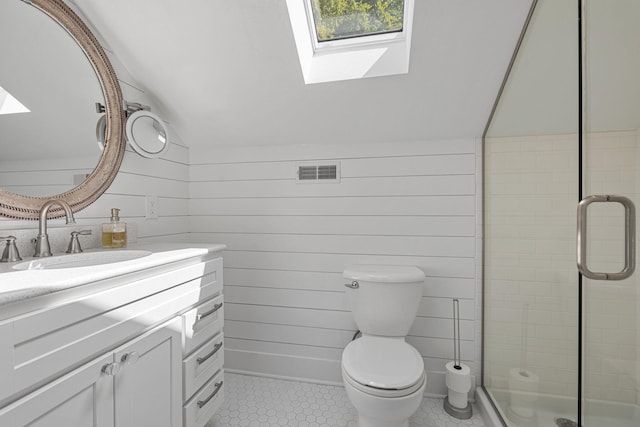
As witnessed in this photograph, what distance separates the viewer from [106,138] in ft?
4.82

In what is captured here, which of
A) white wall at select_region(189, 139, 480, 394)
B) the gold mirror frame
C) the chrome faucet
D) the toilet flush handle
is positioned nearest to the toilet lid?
the toilet flush handle

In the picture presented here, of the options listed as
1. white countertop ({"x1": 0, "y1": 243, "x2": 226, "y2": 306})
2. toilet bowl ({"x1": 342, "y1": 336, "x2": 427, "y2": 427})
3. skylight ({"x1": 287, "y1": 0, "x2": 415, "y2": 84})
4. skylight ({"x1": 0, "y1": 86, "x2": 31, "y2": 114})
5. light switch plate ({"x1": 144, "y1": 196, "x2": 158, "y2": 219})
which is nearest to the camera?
white countertop ({"x1": 0, "y1": 243, "x2": 226, "y2": 306})

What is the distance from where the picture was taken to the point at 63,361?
2.57 ft

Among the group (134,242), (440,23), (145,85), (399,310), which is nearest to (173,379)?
(134,242)

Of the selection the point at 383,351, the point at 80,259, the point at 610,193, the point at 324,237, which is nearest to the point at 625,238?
the point at 610,193

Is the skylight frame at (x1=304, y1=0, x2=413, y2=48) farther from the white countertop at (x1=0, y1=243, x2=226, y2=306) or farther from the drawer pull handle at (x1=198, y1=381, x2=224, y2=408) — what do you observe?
the drawer pull handle at (x1=198, y1=381, x2=224, y2=408)

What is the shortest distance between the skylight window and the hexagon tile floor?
1.98 metres

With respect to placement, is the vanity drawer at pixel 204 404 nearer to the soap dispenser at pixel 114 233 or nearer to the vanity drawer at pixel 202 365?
the vanity drawer at pixel 202 365

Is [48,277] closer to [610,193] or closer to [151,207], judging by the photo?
[151,207]

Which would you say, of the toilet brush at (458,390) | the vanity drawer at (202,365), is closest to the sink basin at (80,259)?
the vanity drawer at (202,365)

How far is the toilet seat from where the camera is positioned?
1228 mm

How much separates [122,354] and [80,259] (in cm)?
50

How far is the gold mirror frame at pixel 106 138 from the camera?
3.78 ft

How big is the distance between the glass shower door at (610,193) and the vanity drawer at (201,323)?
1.36 m
